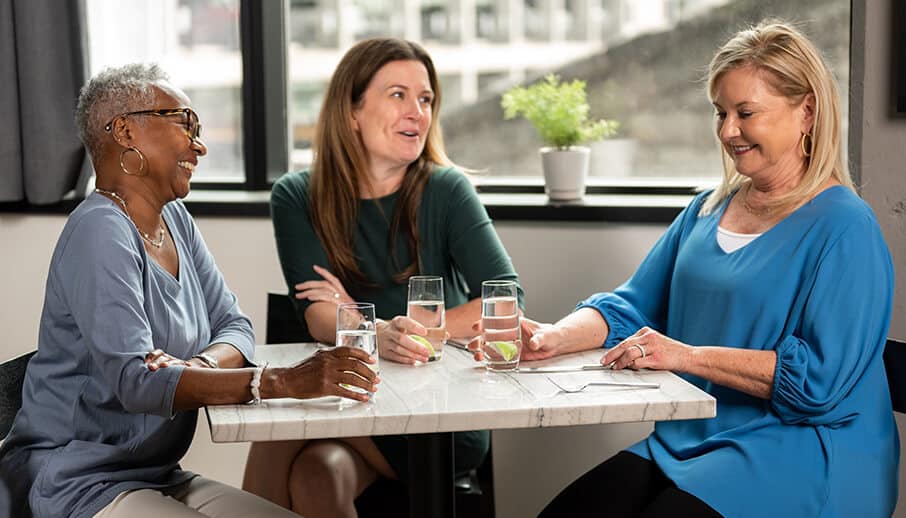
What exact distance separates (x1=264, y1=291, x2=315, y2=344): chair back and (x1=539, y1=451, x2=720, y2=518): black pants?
0.87m

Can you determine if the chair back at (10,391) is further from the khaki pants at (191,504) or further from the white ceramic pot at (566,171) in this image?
the white ceramic pot at (566,171)

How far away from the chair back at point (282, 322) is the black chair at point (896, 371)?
1306mm

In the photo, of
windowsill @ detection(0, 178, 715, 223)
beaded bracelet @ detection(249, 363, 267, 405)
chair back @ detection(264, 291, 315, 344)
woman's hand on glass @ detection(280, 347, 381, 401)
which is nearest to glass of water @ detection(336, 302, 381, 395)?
woman's hand on glass @ detection(280, 347, 381, 401)

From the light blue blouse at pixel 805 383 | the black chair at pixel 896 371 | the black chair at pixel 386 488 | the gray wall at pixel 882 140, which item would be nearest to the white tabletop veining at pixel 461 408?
the light blue blouse at pixel 805 383

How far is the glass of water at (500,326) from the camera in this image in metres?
1.85

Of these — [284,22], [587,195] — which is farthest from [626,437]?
[284,22]

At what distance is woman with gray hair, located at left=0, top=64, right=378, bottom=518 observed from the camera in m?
1.69

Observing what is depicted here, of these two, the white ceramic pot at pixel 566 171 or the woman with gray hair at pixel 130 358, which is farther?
the white ceramic pot at pixel 566 171

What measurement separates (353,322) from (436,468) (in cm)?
33

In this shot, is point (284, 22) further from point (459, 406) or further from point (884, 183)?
point (459, 406)

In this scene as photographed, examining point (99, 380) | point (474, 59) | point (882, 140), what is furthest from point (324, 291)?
point (882, 140)

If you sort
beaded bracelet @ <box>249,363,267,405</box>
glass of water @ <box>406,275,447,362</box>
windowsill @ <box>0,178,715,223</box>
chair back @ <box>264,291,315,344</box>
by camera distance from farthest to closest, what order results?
windowsill @ <box>0,178,715,223</box> < chair back @ <box>264,291,315,344</box> < glass of water @ <box>406,275,447,362</box> < beaded bracelet @ <box>249,363,267,405</box>

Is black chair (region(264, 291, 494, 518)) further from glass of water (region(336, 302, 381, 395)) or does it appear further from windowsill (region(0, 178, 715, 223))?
glass of water (region(336, 302, 381, 395))

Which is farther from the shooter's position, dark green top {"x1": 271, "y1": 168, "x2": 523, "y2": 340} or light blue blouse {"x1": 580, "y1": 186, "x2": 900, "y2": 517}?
dark green top {"x1": 271, "y1": 168, "x2": 523, "y2": 340}
